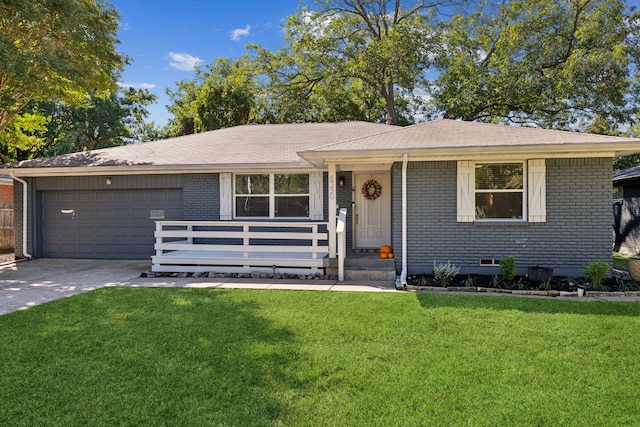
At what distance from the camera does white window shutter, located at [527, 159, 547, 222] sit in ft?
26.2

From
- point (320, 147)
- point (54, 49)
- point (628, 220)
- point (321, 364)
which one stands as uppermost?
point (54, 49)

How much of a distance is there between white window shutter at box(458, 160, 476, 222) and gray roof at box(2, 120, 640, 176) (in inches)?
9.7

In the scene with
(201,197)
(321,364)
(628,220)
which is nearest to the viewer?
(321,364)

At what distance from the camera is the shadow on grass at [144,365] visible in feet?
9.88

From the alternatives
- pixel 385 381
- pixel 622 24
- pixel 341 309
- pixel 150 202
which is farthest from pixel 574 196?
pixel 622 24

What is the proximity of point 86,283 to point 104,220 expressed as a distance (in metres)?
4.11

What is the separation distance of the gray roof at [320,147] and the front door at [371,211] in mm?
1218

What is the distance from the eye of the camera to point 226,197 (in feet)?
35.2

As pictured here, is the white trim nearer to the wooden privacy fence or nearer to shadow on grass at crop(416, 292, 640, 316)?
shadow on grass at crop(416, 292, 640, 316)

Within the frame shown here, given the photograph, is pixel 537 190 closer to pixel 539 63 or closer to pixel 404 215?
pixel 404 215

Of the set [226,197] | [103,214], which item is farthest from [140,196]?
[226,197]

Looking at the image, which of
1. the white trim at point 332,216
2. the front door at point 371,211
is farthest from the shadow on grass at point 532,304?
the front door at point 371,211

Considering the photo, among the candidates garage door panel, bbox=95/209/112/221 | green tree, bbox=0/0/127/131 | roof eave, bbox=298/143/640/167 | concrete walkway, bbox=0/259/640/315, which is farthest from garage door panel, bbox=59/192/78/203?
roof eave, bbox=298/143/640/167

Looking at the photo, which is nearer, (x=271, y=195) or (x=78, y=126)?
(x=271, y=195)
